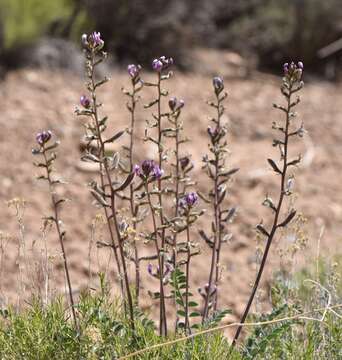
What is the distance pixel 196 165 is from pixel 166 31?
2871 mm

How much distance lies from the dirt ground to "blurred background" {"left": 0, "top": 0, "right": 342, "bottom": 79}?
327 mm

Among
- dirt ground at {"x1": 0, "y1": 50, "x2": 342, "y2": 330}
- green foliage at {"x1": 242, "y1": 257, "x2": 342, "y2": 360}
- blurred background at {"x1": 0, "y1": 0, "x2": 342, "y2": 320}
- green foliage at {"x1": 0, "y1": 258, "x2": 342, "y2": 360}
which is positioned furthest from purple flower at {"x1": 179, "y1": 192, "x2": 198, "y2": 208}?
dirt ground at {"x1": 0, "y1": 50, "x2": 342, "y2": 330}

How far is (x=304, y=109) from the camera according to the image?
689 centimetres

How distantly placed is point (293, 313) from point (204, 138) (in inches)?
138

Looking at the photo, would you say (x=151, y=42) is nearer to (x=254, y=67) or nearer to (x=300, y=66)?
(x=254, y=67)

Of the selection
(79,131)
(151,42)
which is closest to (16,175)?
(79,131)

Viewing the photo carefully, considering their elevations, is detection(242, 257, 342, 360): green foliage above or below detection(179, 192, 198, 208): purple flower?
below

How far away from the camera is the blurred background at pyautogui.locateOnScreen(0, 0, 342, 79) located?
706 cm

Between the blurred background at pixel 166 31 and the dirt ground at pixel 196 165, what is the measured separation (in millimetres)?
327

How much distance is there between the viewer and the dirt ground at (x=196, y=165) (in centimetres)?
406

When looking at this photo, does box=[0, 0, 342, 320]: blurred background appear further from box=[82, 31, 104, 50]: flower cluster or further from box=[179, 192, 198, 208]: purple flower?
box=[82, 31, 104, 50]: flower cluster

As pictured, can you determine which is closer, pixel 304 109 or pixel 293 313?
pixel 293 313

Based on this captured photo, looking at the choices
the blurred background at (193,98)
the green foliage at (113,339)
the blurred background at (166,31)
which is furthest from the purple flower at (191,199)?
the blurred background at (166,31)

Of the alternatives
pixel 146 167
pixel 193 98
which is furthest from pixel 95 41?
pixel 193 98
